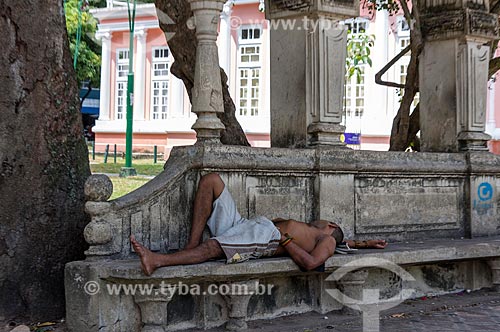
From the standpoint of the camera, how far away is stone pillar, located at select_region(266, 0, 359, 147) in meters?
7.20

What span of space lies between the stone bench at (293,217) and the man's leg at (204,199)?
A: 19 cm

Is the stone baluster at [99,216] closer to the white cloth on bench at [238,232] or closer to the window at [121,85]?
the white cloth on bench at [238,232]

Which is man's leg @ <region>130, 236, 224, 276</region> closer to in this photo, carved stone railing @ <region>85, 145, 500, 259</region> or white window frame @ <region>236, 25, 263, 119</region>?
carved stone railing @ <region>85, 145, 500, 259</region>

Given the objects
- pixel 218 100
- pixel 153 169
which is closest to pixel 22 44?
pixel 218 100

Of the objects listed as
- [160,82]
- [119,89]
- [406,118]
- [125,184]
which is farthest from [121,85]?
[406,118]

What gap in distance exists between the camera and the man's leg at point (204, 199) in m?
6.06

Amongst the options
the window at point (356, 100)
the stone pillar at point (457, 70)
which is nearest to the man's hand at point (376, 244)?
the stone pillar at point (457, 70)

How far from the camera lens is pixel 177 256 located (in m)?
5.61

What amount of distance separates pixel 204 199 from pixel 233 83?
21959 mm

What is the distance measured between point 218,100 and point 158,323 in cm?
190

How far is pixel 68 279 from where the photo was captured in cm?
562

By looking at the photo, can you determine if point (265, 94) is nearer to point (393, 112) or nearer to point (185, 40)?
point (393, 112)

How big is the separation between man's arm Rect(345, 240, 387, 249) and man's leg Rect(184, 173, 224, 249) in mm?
1501

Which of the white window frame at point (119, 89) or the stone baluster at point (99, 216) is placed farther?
the white window frame at point (119, 89)
